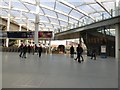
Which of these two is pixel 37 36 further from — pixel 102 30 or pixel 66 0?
pixel 102 30

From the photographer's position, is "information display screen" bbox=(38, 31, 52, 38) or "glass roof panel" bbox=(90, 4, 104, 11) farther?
"information display screen" bbox=(38, 31, 52, 38)

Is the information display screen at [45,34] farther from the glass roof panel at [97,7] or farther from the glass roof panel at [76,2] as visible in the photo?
the glass roof panel at [97,7]

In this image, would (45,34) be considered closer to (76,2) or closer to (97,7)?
(76,2)

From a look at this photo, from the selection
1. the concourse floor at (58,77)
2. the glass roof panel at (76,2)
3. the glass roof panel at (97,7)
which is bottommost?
the concourse floor at (58,77)

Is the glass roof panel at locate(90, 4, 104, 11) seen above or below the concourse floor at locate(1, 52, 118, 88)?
above

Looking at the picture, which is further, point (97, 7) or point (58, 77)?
point (97, 7)

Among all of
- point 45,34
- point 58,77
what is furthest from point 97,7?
point 58,77

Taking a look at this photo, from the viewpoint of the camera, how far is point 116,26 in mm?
33500

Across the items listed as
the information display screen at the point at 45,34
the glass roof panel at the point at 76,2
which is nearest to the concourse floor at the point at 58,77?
the information display screen at the point at 45,34

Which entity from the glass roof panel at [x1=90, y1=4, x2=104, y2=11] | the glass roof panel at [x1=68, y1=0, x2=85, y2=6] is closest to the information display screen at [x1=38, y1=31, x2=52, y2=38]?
the glass roof panel at [x1=68, y1=0, x2=85, y2=6]

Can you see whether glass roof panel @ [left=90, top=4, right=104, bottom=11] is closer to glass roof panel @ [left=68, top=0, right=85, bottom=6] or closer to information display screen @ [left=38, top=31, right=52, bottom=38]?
Result: glass roof panel @ [left=68, top=0, right=85, bottom=6]

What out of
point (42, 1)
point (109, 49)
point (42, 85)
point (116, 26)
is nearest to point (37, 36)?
point (42, 1)

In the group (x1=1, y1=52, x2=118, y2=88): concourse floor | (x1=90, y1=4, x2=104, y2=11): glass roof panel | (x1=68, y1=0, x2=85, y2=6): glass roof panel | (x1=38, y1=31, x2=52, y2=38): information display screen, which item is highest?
(x1=68, y1=0, x2=85, y2=6): glass roof panel

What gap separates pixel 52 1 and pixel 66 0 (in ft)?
12.1
